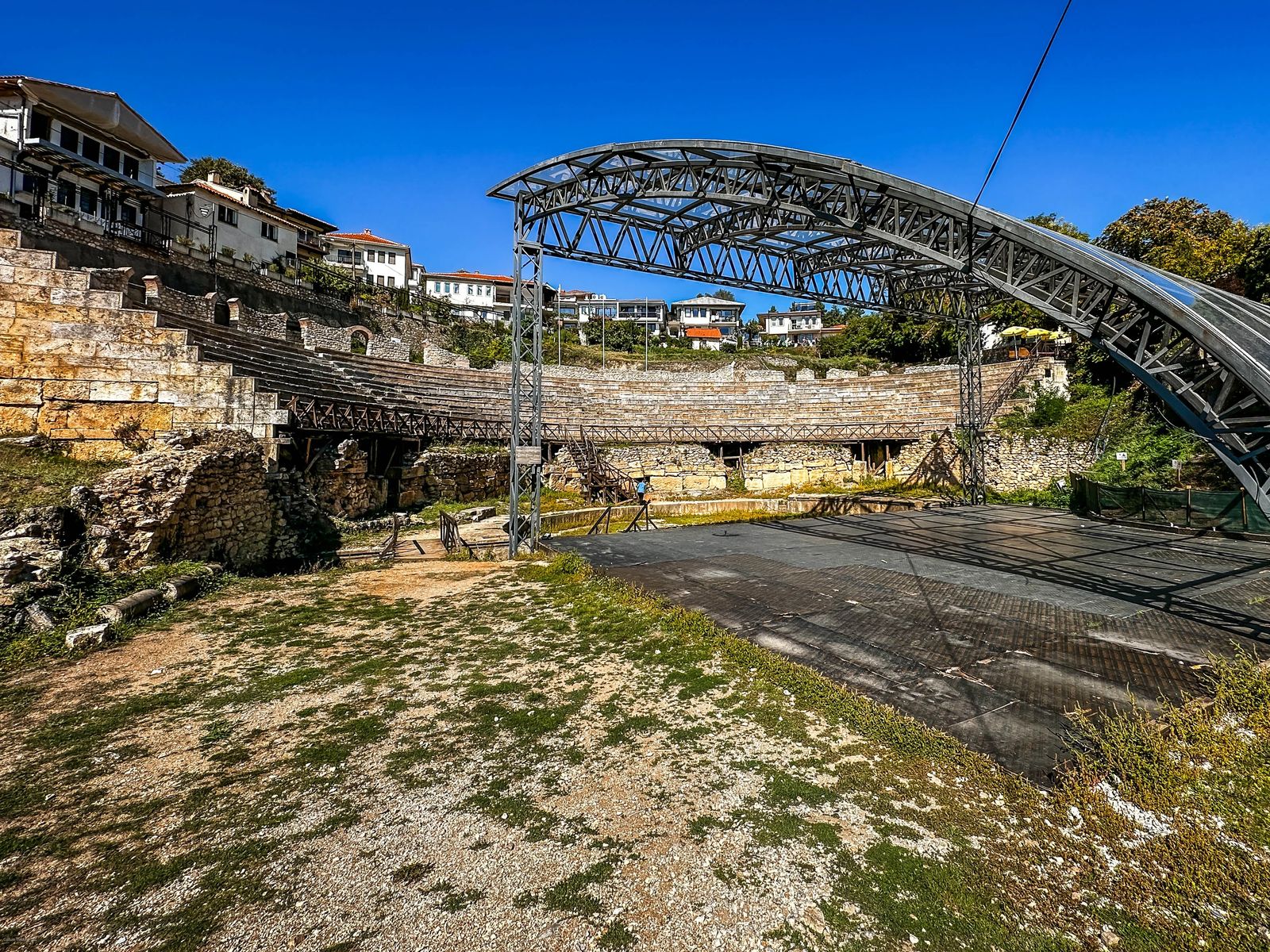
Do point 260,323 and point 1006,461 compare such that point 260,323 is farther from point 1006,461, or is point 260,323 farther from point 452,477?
point 1006,461

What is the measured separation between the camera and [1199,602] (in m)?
8.06

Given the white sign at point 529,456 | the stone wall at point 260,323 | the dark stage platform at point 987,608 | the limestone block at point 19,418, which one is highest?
the stone wall at point 260,323

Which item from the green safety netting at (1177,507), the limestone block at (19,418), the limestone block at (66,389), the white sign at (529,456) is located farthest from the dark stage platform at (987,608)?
the limestone block at (19,418)

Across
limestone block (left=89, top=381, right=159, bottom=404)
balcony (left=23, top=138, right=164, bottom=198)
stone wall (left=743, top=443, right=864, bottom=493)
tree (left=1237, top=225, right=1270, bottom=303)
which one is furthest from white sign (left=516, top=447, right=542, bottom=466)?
balcony (left=23, top=138, right=164, bottom=198)

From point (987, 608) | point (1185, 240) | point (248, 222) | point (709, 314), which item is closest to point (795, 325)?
point (709, 314)

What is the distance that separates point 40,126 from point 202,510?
1038 inches

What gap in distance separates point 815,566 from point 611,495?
43.2ft

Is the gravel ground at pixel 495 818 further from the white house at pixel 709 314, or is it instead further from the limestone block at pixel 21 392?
the white house at pixel 709 314

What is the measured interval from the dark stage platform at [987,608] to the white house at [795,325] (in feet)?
212

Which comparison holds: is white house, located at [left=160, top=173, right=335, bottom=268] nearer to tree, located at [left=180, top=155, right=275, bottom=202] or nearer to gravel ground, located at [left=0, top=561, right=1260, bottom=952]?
tree, located at [left=180, top=155, right=275, bottom=202]

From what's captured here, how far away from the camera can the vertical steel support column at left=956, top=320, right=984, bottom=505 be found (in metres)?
A: 21.3

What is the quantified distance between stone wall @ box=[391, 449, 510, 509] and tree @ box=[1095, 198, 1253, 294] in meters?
29.5

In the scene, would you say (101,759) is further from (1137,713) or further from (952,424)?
(952,424)

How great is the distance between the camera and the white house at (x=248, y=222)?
94.5ft
